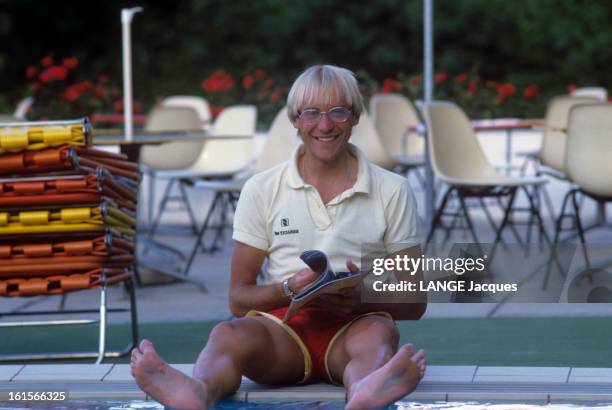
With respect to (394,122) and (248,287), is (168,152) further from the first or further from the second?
(248,287)

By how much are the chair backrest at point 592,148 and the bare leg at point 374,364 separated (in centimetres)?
307

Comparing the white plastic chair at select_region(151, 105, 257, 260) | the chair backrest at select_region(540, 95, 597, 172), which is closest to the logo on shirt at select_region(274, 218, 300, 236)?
the chair backrest at select_region(540, 95, 597, 172)

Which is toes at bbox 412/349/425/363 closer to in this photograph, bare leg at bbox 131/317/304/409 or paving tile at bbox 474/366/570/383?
paving tile at bbox 474/366/570/383

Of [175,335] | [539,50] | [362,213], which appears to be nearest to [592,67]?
[539,50]

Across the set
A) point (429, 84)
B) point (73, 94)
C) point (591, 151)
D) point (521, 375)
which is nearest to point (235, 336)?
point (521, 375)

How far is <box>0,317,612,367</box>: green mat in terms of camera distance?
4.87 m

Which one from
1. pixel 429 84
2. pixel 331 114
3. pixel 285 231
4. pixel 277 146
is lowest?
pixel 277 146

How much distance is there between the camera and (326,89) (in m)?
3.74

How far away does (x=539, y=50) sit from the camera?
20.9 m

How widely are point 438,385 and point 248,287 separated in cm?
63

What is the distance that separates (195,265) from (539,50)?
13.8m

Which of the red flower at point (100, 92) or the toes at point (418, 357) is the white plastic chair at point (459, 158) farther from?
the red flower at point (100, 92)

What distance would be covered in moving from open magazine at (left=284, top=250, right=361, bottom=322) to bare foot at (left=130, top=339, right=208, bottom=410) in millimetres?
362

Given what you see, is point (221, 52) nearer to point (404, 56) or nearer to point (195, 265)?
point (404, 56)
